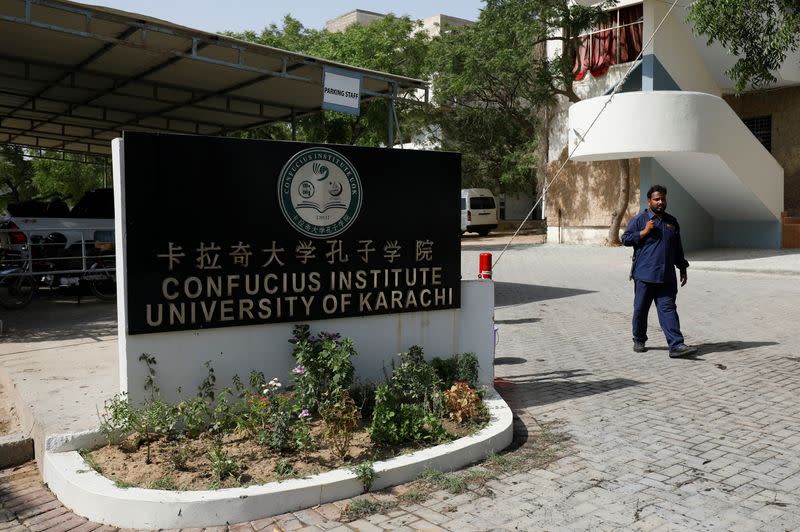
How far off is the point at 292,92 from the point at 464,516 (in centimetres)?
1056

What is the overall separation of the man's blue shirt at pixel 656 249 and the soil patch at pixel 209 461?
14.8 feet

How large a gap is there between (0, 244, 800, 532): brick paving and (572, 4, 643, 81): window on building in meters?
15.3

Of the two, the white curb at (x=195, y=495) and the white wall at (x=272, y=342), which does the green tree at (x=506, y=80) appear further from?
the white curb at (x=195, y=495)

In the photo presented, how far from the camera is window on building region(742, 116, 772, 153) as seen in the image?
2495 centimetres

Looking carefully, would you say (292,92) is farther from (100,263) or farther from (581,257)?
(581,257)

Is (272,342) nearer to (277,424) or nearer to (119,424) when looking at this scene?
(277,424)

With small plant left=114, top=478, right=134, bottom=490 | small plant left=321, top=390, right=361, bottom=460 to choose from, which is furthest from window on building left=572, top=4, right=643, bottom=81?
small plant left=114, top=478, right=134, bottom=490

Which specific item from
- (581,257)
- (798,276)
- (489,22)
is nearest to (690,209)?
(581,257)

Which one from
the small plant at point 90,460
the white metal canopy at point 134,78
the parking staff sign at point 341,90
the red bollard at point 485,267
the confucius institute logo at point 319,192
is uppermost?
the white metal canopy at point 134,78

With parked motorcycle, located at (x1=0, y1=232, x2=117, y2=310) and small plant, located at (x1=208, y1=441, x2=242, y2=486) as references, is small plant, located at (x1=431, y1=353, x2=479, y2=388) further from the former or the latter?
parked motorcycle, located at (x1=0, y1=232, x2=117, y2=310)

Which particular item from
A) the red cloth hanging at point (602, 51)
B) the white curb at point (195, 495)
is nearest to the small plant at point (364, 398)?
the white curb at point (195, 495)

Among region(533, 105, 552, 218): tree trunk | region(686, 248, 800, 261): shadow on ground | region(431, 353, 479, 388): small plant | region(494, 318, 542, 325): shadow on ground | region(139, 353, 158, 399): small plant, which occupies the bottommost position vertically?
region(494, 318, 542, 325): shadow on ground

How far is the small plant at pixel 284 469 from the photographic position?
14.0 ft

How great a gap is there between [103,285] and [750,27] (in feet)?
41.9
